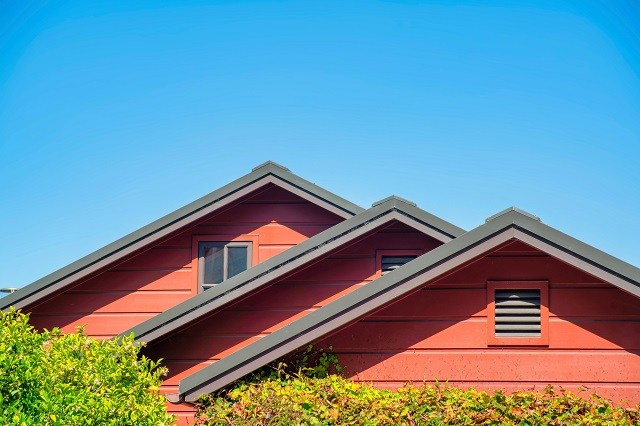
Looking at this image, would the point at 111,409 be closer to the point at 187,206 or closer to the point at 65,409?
the point at 65,409

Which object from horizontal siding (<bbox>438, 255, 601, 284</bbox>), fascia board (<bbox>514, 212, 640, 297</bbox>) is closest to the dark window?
horizontal siding (<bbox>438, 255, 601, 284</bbox>)

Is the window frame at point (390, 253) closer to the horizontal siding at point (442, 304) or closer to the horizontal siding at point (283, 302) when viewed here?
the horizontal siding at point (283, 302)

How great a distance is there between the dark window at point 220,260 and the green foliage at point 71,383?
15.9ft

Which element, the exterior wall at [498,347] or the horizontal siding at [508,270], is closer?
the exterior wall at [498,347]

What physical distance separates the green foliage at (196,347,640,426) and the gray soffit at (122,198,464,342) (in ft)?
10.2

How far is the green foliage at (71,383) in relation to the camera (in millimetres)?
6410

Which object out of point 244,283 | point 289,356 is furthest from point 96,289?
point 289,356

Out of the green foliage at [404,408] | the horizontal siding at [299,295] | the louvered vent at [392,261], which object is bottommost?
the green foliage at [404,408]

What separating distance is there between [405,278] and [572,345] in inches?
88.7

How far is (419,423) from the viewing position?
7.12 metres

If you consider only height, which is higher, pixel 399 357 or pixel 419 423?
pixel 399 357

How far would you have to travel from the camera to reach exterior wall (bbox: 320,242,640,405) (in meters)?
8.48

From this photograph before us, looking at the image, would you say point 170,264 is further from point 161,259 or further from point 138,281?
point 138,281

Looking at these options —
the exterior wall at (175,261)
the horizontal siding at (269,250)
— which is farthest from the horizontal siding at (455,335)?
the exterior wall at (175,261)
